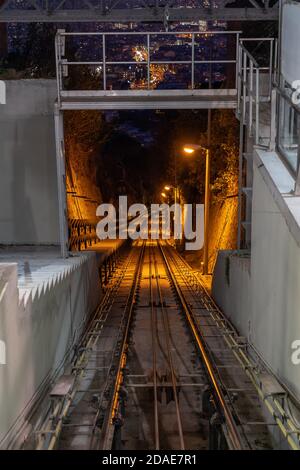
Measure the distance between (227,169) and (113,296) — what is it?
8226mm

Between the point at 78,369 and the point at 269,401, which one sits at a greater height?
the point at 269,401

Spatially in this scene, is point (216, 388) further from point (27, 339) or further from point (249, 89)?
point (249, 89)

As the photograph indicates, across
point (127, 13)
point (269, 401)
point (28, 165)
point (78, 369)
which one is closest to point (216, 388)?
point (269, 401)

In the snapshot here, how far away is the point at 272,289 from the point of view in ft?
19.4

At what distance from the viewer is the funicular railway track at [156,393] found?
17.2ft

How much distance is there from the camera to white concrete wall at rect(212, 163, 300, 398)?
504cm

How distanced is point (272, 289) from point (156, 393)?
2203 mm

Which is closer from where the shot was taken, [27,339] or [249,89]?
[27,339]

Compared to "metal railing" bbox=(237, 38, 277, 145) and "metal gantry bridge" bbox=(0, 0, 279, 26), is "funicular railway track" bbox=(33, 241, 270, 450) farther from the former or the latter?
"metal gantry bridge" bbox=(0, 0, 279, 26)

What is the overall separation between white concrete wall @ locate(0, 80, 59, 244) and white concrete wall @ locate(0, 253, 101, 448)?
11.2ft

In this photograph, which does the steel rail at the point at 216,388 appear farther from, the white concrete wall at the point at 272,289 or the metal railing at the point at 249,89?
the metal railing at the point at 249,89

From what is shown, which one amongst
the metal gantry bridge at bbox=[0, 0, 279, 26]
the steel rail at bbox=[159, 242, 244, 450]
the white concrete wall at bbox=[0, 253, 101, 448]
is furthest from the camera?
the metal gantry bridge at bbox=[0, 0, 279, 26]

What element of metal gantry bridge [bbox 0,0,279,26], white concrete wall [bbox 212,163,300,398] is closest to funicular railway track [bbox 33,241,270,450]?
white concrete wall [bbox 212,163,300,398]

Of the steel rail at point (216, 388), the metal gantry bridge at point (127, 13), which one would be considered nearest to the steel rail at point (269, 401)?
the steel rail at point (216, 388)
